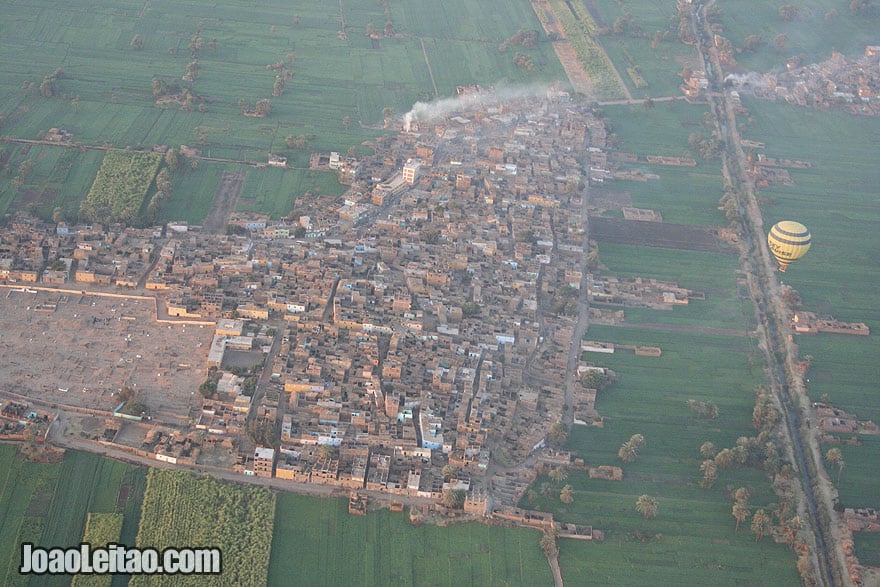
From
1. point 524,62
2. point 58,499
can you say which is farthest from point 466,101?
point 58,499

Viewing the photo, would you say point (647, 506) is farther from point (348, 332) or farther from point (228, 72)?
point (228, 72)

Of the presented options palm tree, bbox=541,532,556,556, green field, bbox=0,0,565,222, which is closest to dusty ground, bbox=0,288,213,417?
green field, bbox=0,0,565,222

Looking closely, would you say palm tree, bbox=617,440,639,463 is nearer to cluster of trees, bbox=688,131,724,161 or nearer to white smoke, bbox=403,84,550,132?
white smoke, bbox=403,84,550,132

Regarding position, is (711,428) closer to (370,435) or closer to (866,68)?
(370,435)

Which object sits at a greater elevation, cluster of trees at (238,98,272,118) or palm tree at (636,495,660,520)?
cluster of trees at (238,98,272,118)

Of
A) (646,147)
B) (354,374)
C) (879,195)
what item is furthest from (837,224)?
(354,374)

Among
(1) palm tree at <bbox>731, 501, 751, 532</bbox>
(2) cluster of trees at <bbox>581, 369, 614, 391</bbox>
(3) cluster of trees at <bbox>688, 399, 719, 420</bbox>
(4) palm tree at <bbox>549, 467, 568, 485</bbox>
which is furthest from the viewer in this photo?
(2) cluster of trees at <bbox>581, 369, 614, 391</bbox>
